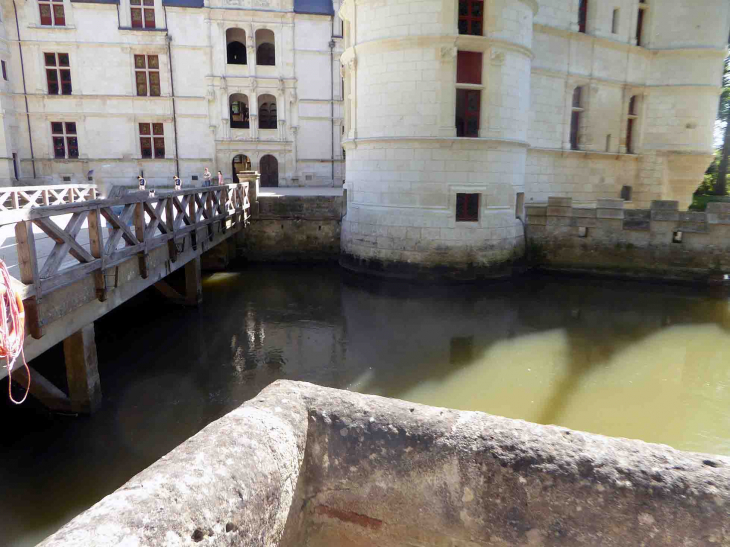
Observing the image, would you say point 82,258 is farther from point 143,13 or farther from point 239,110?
point 239,110

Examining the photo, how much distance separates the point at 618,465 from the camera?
1.81 meters

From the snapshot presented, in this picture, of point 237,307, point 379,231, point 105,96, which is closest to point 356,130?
point 379,231

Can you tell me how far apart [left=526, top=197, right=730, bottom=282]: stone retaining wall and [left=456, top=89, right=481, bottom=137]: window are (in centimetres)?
306

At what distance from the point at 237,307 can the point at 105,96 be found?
16.4 metres

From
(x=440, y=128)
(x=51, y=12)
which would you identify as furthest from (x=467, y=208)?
(x=51, y=12)

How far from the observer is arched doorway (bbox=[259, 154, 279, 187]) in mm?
23875

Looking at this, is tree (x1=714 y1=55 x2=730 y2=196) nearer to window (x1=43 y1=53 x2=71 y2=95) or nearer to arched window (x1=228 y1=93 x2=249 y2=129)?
arched window (x1=228 y1=93 x2=249 y2=129)

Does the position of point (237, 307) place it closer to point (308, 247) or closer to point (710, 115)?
point (308, 247)

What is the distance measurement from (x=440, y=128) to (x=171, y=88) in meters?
15.1

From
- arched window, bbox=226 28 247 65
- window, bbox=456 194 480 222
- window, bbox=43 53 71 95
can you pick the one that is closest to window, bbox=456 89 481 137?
window, bbox=456 194 480 222

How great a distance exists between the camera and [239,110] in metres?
24.8

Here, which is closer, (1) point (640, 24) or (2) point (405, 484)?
(2) point (405, 484)

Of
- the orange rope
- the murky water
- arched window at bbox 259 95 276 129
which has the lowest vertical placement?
the murky water

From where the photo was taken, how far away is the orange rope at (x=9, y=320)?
12.2ft
